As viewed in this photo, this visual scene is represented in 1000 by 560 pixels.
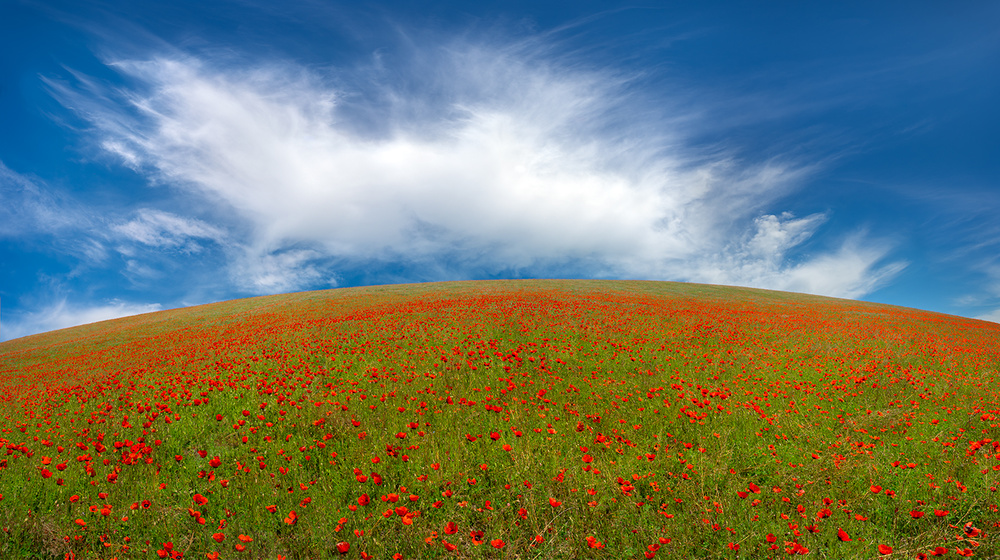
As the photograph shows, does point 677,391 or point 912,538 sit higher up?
point 677,391

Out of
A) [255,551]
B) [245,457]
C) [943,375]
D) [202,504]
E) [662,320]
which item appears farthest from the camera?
[662,320]

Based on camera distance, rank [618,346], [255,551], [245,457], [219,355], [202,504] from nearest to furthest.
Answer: [255,551]
[202,504]
[245,457]
[618,346]
[219,355]

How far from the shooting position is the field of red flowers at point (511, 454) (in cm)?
408

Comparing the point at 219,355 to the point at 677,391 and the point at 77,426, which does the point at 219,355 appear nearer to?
the point at 77,426

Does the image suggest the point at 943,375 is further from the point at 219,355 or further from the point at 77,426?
the point at 219,355

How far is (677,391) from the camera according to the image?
7.99 meters

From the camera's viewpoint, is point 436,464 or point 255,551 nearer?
point 255,551

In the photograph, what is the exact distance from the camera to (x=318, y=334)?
13852 mm

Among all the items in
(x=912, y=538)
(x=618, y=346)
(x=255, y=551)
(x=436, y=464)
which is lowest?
(x=255, y=551)

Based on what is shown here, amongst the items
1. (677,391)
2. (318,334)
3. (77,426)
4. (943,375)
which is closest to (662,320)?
(943,375)

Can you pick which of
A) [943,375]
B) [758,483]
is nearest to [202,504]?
[758,483]

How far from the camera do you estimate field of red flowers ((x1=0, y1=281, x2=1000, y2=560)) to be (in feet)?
13.4

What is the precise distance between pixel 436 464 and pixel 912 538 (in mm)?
4847

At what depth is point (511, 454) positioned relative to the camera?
5.33m
